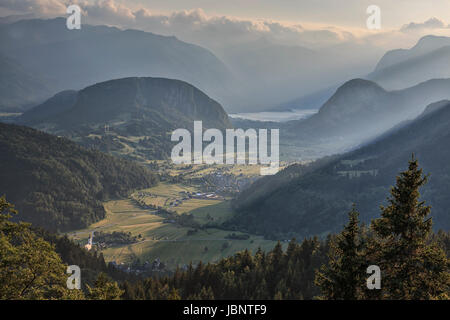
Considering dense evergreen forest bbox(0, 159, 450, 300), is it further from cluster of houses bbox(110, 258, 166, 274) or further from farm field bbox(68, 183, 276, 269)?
farm field bbox(68, 183, 276, 269)

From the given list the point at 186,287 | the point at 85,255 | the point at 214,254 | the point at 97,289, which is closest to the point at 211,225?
the point at 214,254

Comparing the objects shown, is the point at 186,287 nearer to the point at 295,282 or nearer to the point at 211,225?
the point at 295,282

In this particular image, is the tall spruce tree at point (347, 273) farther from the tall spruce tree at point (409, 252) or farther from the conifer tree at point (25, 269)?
the conifer tree at point (25, 269)

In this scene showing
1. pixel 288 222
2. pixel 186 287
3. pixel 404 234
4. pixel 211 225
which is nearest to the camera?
pixel 404 234

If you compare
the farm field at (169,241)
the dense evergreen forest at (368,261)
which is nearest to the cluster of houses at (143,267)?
the farm field at (169,241)

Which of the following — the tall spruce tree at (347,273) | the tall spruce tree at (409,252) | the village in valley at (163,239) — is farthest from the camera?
the village in valley at (163,239)

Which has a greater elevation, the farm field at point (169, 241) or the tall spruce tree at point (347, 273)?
the tall spruce tree at point (347, 273)

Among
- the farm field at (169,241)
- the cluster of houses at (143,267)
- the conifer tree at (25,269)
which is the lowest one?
the cluster of houses at (143,267)

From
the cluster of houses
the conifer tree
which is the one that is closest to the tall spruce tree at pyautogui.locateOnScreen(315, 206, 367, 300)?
A: the conifer tree

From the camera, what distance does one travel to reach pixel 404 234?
2231cm

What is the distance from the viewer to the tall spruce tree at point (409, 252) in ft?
70.7
